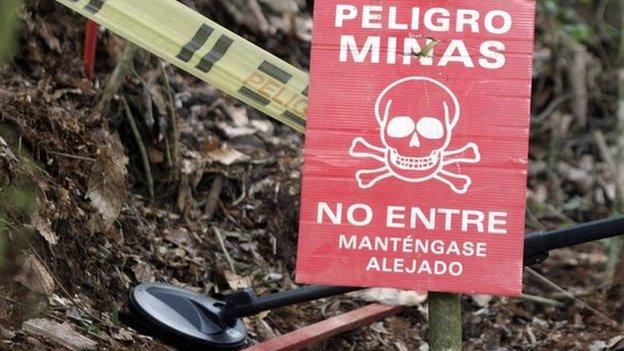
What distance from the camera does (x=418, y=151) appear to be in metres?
3.40

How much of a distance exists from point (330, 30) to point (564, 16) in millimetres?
6307

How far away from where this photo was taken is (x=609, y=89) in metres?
8.94

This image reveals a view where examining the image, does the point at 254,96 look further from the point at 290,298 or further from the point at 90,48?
the point at 90,48

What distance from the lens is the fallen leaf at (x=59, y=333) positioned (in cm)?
391

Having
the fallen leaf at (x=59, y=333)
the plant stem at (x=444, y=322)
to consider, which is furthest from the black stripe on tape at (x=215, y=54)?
the plant stem at (x=444, y=322)

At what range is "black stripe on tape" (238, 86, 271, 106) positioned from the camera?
4.01 m

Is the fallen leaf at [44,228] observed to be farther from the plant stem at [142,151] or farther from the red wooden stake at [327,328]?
the plant stem at [142,151]

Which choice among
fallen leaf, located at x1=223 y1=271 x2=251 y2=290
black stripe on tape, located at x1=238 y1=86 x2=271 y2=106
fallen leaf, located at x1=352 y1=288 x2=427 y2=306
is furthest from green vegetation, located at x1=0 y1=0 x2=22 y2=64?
fallen leaf, located at x1=352 y1=288 x2=427 y2=306

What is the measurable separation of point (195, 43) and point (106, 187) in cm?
Result: 109

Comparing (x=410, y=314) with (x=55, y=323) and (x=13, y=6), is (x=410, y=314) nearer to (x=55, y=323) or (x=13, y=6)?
(x=55, y=323)

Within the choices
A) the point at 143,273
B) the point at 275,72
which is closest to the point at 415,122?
the point at 275,72

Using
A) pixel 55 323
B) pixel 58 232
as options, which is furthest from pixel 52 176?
pixel 55 323

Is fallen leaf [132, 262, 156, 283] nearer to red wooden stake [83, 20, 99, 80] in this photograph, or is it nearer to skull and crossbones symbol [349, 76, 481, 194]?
red wooden stake [83, 20, 99, 80]

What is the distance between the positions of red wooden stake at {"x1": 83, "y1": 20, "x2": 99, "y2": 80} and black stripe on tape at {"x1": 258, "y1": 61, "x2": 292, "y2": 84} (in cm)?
182
